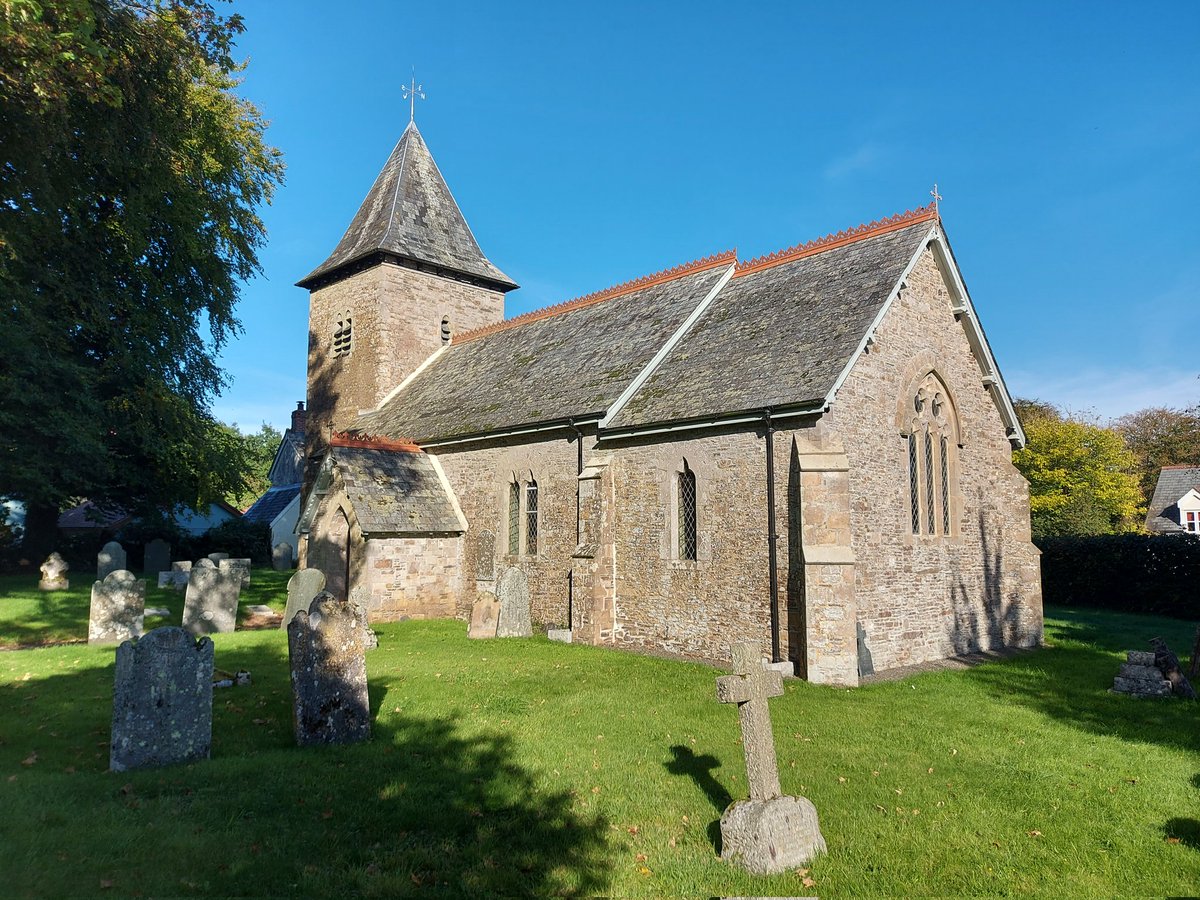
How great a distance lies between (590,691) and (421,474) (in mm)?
11416

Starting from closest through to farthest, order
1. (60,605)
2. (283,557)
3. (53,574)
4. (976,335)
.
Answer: (976,335) → (60,605) → (53,574) → (283,557)

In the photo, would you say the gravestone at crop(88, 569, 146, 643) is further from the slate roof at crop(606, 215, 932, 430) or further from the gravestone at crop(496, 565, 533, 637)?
the slate roof at crop(606, 215, 932, 430)

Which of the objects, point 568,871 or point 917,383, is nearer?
point 568,871

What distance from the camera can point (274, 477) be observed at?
5241 centimetres

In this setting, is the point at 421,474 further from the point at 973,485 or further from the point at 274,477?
the point at 274,477

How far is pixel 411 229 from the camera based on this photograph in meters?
29.2

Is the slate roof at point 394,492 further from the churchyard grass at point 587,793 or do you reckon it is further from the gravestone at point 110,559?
the gravestone at point 110,559

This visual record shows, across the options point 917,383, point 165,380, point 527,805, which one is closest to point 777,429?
point 917,383

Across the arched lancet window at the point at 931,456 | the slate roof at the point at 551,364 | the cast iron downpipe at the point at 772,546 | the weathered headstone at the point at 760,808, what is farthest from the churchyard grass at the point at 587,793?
the slate roof at the point at 551,364

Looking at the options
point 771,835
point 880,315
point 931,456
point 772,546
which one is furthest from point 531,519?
point 771,835

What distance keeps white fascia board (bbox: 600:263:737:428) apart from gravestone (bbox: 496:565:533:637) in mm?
Result: 4141

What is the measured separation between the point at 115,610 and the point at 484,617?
7.27m

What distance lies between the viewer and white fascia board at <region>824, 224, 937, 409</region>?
43.5 feet

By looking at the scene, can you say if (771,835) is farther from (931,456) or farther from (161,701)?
(931,456)
